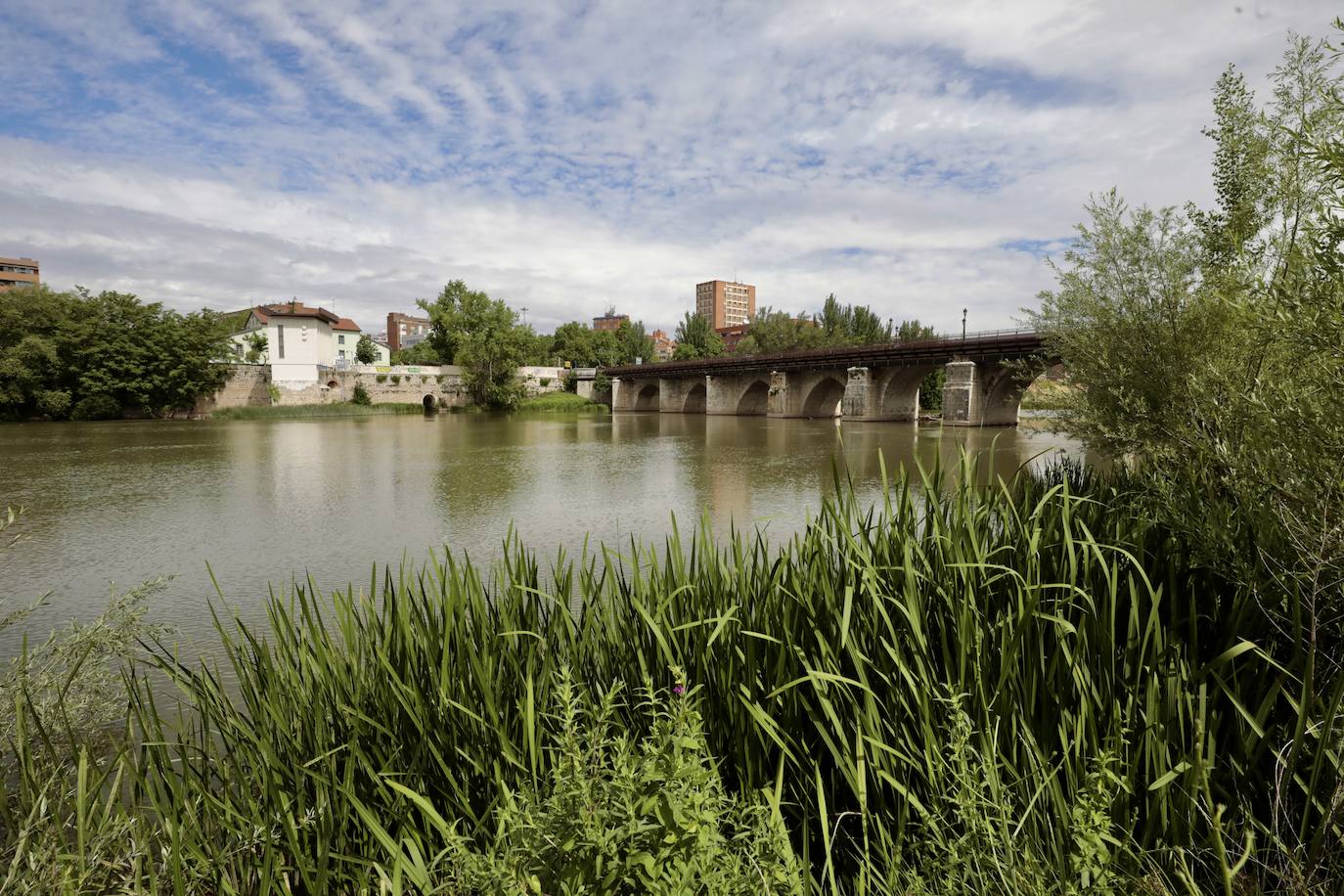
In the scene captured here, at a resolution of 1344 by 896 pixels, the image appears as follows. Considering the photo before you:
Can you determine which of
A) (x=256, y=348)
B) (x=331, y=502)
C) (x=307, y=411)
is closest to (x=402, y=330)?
(x=256, y=348)

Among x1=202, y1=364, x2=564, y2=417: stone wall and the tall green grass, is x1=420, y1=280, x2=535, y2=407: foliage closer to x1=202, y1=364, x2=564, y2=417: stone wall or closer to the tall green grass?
x1=202, y1=364, x2=564, y2=417: stone wall

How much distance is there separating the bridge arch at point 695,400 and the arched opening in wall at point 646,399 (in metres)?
6.18

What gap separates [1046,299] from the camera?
12586 mm

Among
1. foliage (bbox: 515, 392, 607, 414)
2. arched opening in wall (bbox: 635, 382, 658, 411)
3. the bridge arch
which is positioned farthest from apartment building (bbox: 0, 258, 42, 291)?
the bridge arch

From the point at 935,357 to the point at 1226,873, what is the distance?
40326mm

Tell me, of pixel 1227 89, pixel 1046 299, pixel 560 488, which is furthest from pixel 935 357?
pixel 1227 89

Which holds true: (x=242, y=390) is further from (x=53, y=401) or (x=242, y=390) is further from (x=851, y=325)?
(x=851, y=325)

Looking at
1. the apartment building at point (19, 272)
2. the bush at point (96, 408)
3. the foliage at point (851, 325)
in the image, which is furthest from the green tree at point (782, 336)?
the apartment building at point (19, 272)

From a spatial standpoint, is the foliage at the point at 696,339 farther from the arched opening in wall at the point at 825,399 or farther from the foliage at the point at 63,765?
the foliage at the point at 63,765

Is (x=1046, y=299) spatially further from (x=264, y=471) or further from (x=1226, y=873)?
(x=264, y=471)

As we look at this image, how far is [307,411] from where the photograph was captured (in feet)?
170

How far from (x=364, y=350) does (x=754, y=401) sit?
42.6 meters

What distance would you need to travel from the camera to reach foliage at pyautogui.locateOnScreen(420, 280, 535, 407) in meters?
61.1

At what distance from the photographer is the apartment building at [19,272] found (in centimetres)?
8750
